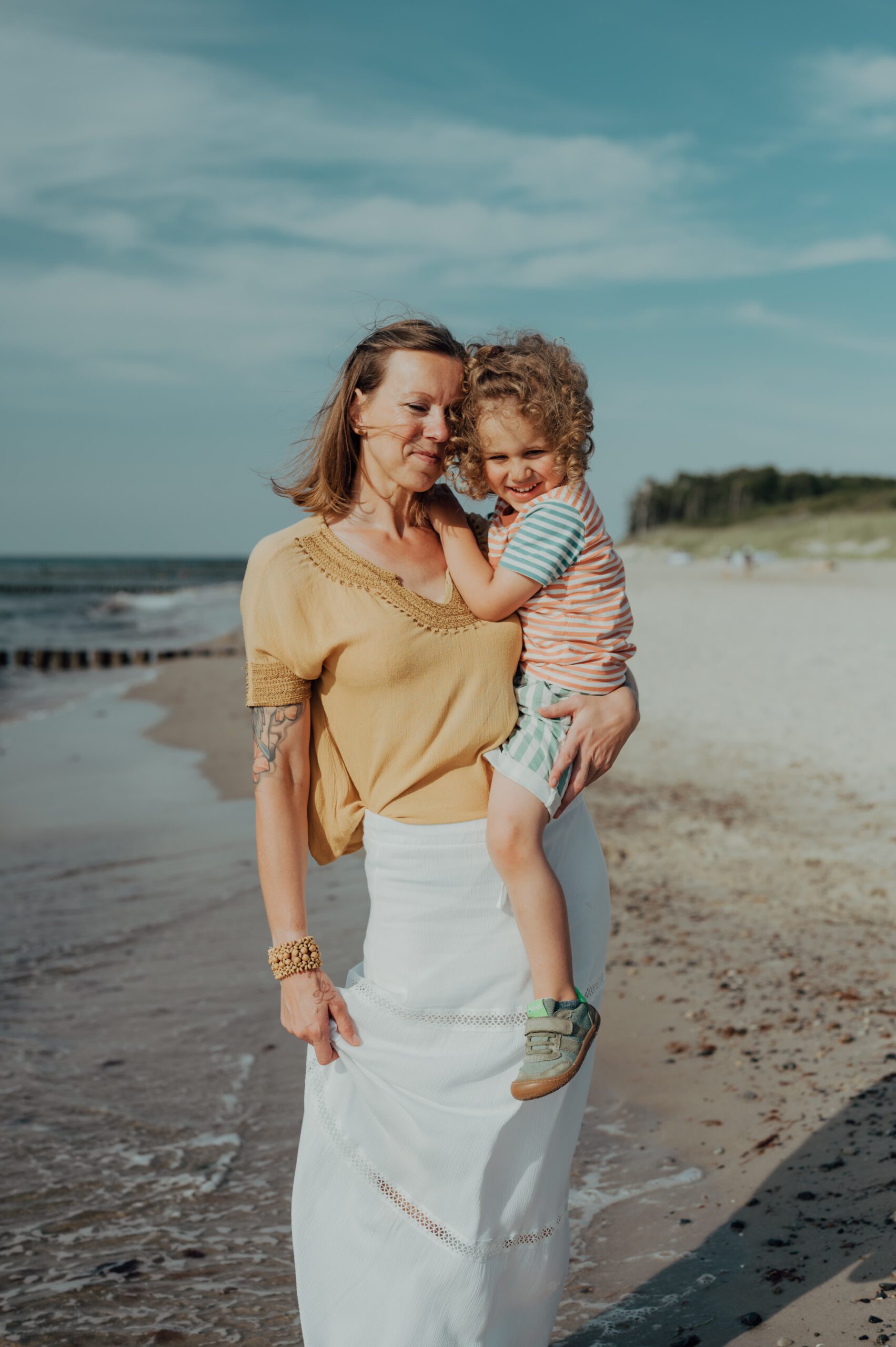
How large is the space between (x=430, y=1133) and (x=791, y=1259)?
1587mm

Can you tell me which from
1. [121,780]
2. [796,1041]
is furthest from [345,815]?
[121,780]

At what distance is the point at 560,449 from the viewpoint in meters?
2.41

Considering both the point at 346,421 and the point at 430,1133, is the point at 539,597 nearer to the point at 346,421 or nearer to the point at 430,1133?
the point at 346,421

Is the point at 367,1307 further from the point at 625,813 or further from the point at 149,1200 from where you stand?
the point at 625,813

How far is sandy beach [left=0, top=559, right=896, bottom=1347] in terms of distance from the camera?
323 centimetres

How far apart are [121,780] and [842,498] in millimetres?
64089

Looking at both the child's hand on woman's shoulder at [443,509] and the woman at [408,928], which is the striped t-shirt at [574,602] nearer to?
the woman at [408,928]

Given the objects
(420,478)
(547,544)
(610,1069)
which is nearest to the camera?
(547,544)

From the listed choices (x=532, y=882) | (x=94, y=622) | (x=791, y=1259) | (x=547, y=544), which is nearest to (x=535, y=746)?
(x=532, y=882)

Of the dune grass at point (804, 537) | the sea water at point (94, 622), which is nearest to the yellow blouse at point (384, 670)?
the sea water at point (94, 622)

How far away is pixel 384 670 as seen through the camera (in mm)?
2266

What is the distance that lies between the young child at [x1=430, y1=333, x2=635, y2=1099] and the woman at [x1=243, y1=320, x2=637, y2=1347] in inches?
2.3

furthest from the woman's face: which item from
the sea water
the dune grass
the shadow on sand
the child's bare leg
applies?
the dune grass

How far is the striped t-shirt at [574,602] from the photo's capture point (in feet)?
7.80
